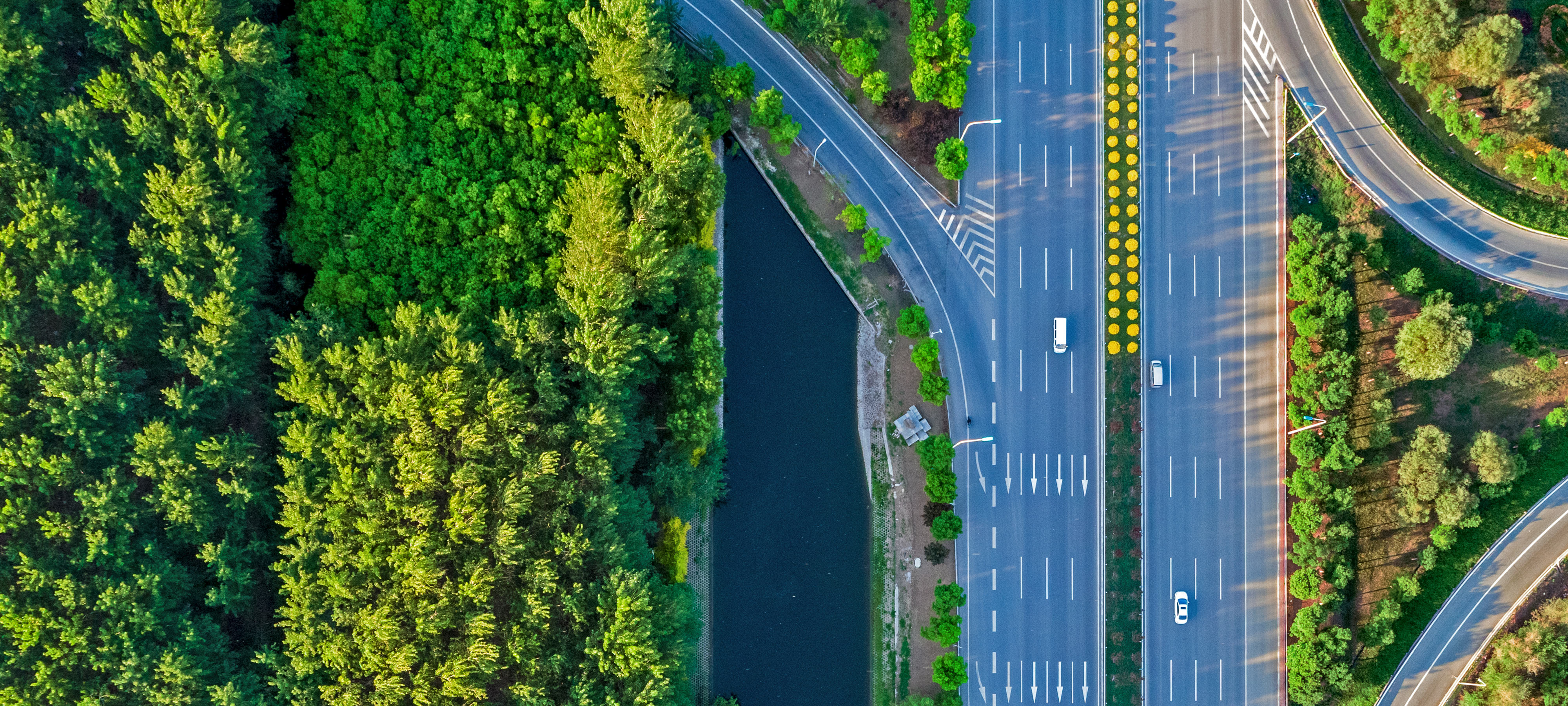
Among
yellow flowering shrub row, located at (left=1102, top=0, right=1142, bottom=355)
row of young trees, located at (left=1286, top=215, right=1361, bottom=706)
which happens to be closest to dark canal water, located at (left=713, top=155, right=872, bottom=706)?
yellow flowering shrub row, located at (left=1102, top=0, right=1142, bottom=355)

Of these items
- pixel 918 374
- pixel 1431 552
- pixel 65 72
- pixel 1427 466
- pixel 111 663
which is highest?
pixel 65 72

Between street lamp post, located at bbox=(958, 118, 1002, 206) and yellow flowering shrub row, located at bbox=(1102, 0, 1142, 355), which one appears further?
street lamp post, located at bbox=(958, 118, 1002, 206)

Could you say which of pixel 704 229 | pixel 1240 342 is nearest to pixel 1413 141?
pixel 1240 342

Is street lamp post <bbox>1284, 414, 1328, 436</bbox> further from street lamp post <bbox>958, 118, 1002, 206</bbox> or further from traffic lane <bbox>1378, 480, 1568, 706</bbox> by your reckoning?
street lamp post <bbox>958, 118, 1002, 206</bbox>

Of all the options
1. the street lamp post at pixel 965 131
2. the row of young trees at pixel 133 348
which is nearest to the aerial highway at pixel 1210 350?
the street lamp post at pixel 965 131

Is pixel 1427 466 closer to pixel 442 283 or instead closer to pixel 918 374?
pixel 918 374

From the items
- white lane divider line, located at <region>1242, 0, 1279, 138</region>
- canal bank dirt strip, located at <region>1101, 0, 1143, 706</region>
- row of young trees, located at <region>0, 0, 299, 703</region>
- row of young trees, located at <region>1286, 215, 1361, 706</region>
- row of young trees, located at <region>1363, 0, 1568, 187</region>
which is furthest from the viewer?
white lane divider line, located at <region>1242, 0, 1279, 138</region>
